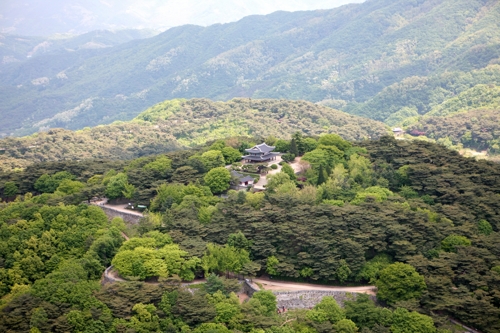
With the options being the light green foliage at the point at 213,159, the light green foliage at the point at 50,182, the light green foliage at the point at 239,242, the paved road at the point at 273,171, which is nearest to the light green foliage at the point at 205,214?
the light green foliage at the point at 239,242

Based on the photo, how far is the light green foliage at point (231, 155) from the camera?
62.6 m

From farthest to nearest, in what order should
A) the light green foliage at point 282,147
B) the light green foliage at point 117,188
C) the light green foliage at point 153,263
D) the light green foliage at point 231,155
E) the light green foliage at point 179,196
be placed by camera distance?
the light green foliage at point 282,147
the light green foliage at point 231,155
the light green foliage at point 117,188
the light green foliage at point 179,196
the light green foliage at point 153,263

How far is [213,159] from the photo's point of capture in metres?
60.8

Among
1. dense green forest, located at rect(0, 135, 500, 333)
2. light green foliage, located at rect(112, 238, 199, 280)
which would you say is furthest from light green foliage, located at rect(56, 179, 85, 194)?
light green foliage, located at rect(112, 238, 199, 280)

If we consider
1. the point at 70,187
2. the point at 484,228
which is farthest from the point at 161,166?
the point at 484,228

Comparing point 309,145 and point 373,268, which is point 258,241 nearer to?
point 373,268

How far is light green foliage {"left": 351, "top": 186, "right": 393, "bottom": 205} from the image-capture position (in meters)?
51.4

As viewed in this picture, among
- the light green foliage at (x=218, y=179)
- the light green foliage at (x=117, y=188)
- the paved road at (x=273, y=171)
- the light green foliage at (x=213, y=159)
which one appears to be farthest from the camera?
the light green foliage at (x=213, y=159)

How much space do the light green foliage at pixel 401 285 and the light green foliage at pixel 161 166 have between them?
24943mm

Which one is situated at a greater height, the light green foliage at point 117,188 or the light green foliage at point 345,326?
the light green foliage at point 117,188

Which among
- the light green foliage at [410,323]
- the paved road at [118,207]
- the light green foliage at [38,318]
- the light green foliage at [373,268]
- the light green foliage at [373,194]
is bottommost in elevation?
the light green foliage at [410,323]

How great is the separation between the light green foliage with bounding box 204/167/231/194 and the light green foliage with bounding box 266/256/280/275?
41.6ft

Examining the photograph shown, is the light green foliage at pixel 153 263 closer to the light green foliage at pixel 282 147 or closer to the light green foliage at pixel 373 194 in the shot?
the light green foliage at pixel 373 194

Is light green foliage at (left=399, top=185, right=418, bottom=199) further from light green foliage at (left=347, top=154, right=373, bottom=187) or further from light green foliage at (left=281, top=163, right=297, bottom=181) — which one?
light green foliage at (left=281, top=163, right=297, bottom=181)
